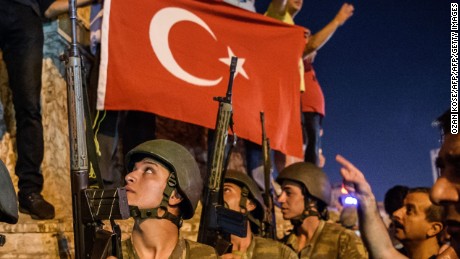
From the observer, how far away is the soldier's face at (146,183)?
3.77 meters

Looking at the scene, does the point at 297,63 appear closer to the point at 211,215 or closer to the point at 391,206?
the point at 391,206

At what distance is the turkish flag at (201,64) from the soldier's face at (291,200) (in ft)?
3.46

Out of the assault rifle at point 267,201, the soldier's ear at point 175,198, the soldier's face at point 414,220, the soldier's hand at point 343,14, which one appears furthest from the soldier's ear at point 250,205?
the soldier's hand at point 343,14

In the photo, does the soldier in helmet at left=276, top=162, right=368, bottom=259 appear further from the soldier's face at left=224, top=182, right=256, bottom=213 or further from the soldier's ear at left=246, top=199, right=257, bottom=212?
the soldier's face at left=224, top=182, right=256, bottom=213

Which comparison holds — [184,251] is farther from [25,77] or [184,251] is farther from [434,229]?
[25,77]

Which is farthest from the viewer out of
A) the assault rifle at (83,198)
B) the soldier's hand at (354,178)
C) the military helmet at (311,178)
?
the military helmet at (311,178)

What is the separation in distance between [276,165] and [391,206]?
8.19 ft

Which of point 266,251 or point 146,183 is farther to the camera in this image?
point 266,251

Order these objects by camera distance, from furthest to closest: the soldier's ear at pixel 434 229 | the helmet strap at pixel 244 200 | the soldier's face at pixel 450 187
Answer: the helmet strap at pixel 244 200 → the soldier's ear at pixel 434 229 → the soldier's face at pixel 450 187

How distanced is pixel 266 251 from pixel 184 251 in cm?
165

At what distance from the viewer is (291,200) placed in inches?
264

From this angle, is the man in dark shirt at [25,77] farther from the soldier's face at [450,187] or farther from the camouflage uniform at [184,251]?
the soldier's face at [450,187]

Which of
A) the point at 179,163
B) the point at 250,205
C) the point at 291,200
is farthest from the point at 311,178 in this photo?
the point at 179,163

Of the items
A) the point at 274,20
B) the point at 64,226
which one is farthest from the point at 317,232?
the point at 274,20
